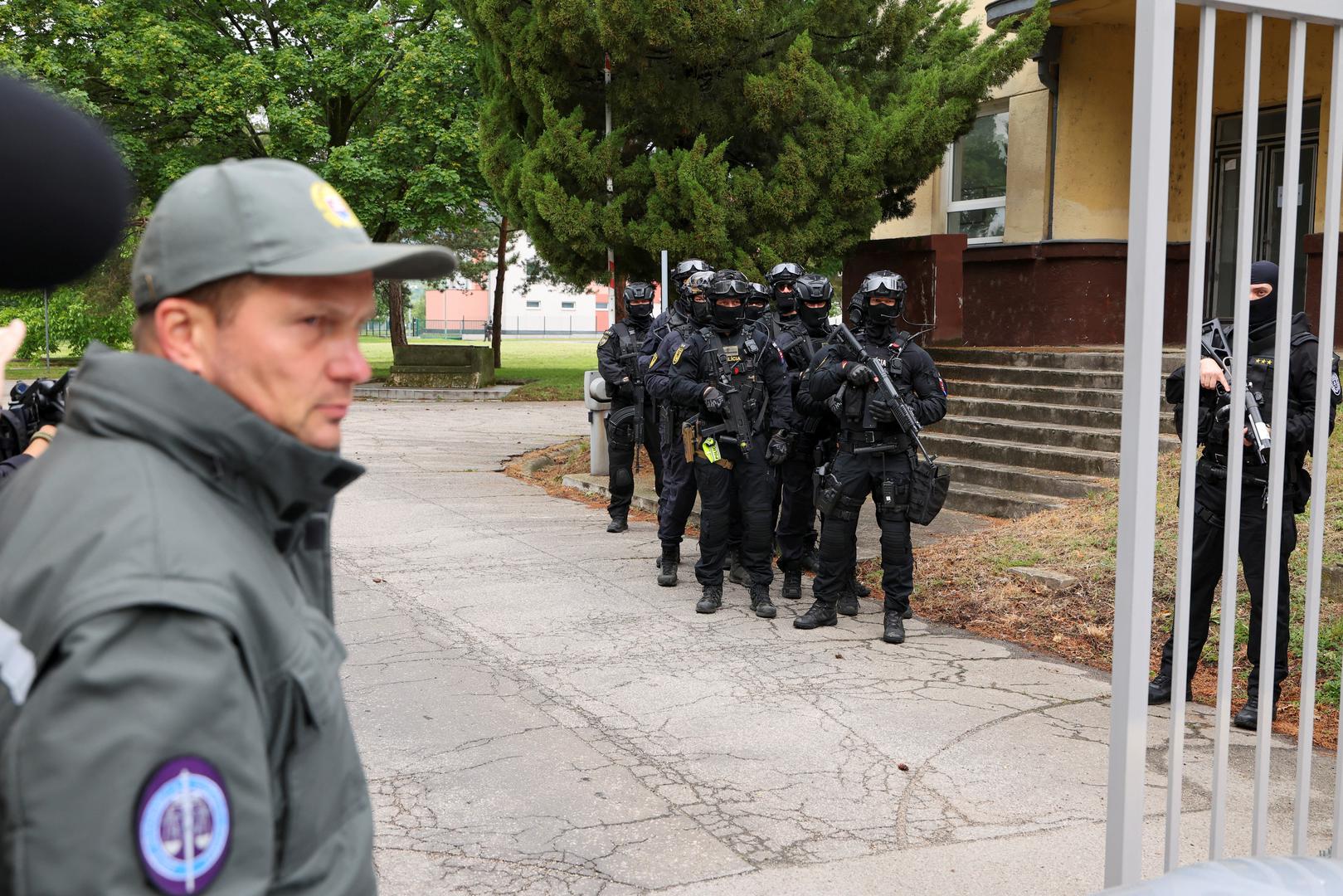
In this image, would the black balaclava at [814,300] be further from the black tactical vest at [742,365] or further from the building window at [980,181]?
the building window at [980,181]

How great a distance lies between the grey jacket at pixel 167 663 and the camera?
1187mm

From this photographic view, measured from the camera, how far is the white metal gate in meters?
2.70

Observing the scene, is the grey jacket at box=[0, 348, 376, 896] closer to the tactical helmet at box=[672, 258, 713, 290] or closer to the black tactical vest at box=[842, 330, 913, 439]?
the black tactical vest at box=[842, 330, 913, 439]

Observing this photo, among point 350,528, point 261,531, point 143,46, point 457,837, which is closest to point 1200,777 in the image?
point 457,837

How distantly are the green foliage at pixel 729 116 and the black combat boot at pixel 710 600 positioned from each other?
5.14 metres

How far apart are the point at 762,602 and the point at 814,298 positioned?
7.12 feet

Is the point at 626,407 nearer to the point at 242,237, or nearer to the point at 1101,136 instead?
the point at 1101,136

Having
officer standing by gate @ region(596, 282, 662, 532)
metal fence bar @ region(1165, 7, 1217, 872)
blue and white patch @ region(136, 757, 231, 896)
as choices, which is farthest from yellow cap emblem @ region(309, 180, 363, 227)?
officer standing by gate @ region(596, 282, 662, 532)

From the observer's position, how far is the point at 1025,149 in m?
14.8

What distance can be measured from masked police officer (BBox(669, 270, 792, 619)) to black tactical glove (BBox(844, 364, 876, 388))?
90cm

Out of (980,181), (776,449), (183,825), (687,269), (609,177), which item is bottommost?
(776,449)

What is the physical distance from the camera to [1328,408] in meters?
3.21

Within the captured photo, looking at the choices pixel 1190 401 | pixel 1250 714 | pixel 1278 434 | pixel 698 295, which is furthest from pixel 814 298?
pixel 1190 401

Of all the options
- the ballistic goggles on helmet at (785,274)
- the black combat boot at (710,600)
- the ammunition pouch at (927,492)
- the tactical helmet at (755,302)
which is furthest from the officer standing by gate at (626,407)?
the ammunition pouch at (927,492)
